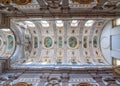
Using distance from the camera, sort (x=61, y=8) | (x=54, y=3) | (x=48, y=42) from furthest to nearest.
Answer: (x=48, y=42)
(x=61, y=8)
(x=54, y=3)

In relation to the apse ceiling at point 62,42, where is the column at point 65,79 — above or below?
below

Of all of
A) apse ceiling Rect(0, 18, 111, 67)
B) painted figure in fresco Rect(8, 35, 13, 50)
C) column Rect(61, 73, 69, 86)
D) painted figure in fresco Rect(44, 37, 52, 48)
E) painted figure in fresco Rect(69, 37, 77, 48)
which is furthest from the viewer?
painted figure in fresco Rect(44, 37, 52, 48)

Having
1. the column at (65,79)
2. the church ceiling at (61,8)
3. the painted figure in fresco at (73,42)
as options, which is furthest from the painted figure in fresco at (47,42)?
the column at (65,79)

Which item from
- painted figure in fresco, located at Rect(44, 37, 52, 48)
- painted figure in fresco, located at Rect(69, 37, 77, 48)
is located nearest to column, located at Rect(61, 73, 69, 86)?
painted figure in fresco, located at Rect(69, 37, 77, 48)

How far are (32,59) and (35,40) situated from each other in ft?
11.0

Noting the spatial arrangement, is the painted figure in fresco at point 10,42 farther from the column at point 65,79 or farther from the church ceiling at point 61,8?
the column at point 65,79

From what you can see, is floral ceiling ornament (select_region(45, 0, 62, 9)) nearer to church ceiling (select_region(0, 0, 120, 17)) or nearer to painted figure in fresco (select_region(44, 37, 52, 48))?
church ceiling (select_region(0, 0, 120, 17))

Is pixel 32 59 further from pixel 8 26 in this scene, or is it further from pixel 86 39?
pixel 8 26

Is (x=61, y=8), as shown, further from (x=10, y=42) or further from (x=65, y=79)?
(x=10, y=42)

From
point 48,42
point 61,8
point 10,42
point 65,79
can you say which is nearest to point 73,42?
point 48,42

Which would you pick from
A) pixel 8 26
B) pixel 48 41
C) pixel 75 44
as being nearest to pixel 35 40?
pixel 48 41

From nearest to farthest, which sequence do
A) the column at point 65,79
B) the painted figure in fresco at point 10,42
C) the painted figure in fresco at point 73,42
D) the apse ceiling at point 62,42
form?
the column at point 65,79 → the painted figure in fresco at point 10,42 → the apse ceiling at point 62,42 → the painted figure in fresco at point 73,42

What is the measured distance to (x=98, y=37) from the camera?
96.0ft

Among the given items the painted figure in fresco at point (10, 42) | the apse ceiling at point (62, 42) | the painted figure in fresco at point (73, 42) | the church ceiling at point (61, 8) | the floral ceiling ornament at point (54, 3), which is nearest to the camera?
the floral ceiling ornament at point (54, 3)
